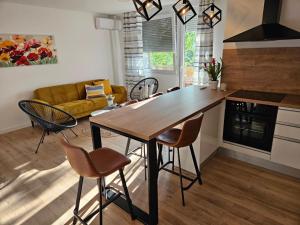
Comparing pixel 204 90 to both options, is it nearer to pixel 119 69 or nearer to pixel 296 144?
pixel 296 144

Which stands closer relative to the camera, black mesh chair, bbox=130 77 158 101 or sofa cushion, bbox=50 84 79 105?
sofa cushion, bbox=50 84 79 105

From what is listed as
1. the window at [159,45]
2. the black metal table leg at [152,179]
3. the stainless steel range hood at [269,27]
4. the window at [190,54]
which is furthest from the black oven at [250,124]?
the window at [159,45]

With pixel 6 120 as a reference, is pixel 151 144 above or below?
above

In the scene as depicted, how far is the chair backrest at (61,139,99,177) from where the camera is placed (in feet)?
4.60

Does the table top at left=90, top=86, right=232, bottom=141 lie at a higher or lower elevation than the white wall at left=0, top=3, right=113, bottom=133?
lower

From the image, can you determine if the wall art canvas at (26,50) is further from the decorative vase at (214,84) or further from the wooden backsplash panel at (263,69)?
the wooden backsplash panel at (263,69)

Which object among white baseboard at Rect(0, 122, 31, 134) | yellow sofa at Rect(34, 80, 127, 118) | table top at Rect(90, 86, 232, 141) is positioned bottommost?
white baseboard at Rect(0, 122, 31, 134)

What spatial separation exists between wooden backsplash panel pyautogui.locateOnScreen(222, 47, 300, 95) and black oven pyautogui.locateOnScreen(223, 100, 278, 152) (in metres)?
0.56

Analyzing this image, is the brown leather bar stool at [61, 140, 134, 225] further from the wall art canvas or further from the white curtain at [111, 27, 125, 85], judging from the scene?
the white curtain at [111, 27, 125, 85]

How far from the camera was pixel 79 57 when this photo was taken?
5.08 meters

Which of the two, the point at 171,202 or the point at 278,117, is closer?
the point at 171,202

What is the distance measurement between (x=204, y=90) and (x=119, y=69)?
344cm

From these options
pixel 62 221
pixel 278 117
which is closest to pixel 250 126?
pixel 278 117

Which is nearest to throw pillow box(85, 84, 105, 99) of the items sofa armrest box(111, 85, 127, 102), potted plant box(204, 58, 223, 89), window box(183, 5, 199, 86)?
sofa armrest box(111, 85, 127, 102)
